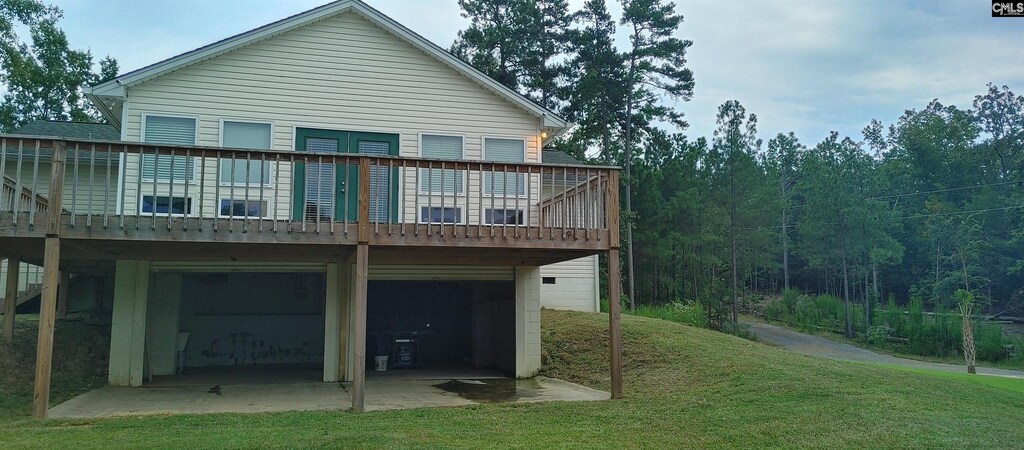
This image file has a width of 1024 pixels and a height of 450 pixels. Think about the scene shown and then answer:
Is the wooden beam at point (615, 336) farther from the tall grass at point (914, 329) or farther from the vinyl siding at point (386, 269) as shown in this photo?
the tall grass at point (914, 329)

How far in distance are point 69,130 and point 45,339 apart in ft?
30.7

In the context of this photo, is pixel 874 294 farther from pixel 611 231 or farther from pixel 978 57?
pixel 611 231

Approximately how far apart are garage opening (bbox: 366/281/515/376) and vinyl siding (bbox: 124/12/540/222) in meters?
2.60

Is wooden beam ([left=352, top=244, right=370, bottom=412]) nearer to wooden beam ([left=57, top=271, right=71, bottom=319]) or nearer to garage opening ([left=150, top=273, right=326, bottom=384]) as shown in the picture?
garage opening ([left=150, top=273, right=326, bottom=384])

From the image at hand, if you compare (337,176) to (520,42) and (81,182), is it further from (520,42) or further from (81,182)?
(520,42)

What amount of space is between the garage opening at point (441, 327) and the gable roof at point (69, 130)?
669 centimetres

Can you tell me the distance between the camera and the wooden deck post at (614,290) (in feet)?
31.4

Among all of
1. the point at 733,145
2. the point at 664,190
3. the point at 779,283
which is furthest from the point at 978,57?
the point at 779,283

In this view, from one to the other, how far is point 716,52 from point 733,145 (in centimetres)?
493

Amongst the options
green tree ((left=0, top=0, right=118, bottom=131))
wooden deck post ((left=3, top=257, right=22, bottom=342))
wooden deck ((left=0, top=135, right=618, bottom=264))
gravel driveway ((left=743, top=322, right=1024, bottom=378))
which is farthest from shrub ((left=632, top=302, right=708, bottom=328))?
green tree ((left=0, top=0, right=118, bottom=131))

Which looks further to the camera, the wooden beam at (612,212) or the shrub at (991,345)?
the shrub at (991,345)

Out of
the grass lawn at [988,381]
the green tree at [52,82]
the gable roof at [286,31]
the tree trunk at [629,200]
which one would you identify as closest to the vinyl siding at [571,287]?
the gable roof at [286,31]

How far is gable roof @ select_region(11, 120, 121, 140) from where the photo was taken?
1487cm

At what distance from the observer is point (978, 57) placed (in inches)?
777
